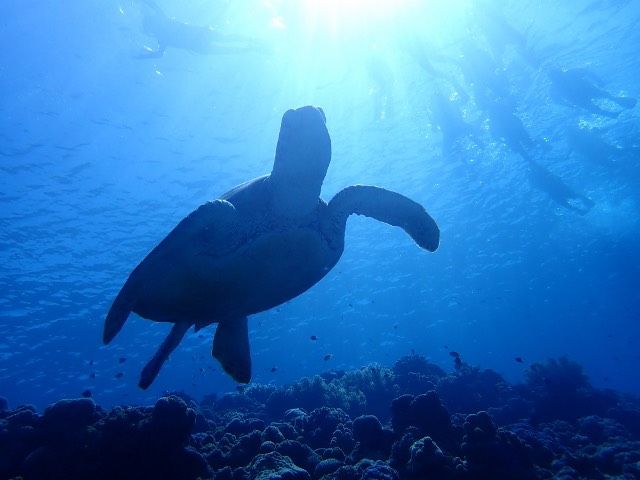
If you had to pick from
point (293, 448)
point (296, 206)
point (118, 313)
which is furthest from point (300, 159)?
point (293, 448)

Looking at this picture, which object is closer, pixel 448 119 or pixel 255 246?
pixel 255 246

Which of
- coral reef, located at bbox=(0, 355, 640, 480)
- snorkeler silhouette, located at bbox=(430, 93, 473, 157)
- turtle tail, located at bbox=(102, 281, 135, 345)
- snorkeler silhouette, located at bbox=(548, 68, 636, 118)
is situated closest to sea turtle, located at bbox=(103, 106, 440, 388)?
turtle tail, located at bbox=(102, 281, 135, 345)

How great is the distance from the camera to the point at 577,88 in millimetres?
18125

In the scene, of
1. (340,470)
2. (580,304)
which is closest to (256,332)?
(340,470)

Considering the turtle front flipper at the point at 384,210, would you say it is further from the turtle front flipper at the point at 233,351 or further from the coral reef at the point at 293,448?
the coral reef at the point at 293,448

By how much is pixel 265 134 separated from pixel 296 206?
14.4 meters

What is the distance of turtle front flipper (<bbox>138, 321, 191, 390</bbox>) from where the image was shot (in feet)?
15.2

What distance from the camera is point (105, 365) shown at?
38.2 meters

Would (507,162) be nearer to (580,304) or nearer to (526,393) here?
(526,393)

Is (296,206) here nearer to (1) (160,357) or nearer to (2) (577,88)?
(1) (160,357)

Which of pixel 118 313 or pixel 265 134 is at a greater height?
pixel 265 134

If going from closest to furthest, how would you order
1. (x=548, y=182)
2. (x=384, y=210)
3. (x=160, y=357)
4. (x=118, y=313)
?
(x=118, y=313) < (x=160, y=357) < (x=384, y=210) < (x=548, y=182)

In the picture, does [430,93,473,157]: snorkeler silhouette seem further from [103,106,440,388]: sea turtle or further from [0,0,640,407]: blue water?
[103,106,440,388]: sea turtle

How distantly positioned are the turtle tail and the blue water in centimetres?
1223
